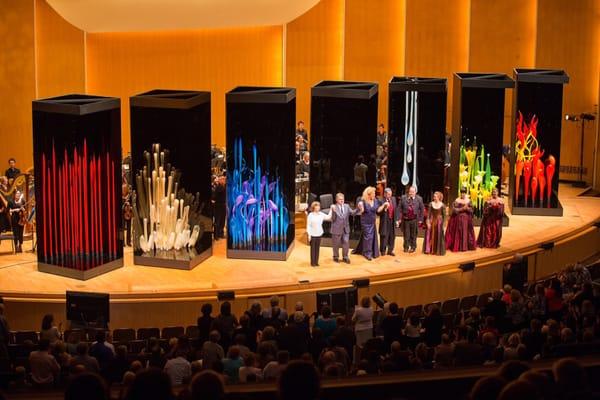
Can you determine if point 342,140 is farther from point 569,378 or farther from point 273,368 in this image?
point 569,378

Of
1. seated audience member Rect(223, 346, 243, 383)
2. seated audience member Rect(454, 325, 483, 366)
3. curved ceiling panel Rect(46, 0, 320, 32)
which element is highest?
curved ceiling panel Rect(46, 0, 320, 32)

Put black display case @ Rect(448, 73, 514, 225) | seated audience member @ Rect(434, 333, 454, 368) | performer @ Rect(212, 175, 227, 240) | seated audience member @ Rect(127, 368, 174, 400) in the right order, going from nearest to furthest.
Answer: seated audience member @ Rect(127, 368, 174, 400), seated audience member @ Rect(434, 333, 454, 368), performer @ Rect(212, 175, 227, 240), black display case @ Rect(448, 73, 514, 225)

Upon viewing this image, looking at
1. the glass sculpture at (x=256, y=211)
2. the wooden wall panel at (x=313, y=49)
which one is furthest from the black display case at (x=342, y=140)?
the wooden wall panel at (x=313, y=49)

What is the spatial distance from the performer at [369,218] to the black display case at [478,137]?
2174 mm

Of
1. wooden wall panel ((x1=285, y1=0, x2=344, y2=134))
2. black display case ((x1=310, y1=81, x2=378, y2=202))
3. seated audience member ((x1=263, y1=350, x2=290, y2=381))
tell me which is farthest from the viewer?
wooden wall panel ((x1=285, y1=0, x2=344, y2=134))

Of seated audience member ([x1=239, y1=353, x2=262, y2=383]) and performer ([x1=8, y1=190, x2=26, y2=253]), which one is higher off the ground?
performer ([x1=8, y1=190, x2=26, y2=253])

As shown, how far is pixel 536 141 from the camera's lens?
16328mm

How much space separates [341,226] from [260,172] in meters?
1.29

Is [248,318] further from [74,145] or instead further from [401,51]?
[401,51]

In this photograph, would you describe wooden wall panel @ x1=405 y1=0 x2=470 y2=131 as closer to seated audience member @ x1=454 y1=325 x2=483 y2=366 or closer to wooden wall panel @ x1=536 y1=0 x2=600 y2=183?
wooden wall panel @ x1=536 y1=0 x2=600 y2=183

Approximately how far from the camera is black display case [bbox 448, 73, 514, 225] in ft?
51.5

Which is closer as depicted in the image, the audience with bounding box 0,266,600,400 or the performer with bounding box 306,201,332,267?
the audience with bounding box 0,266,600,400

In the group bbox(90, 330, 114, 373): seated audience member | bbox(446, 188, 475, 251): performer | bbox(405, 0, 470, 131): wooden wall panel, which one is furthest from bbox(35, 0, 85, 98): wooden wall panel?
bbox(90, 330, 114, 373): seated audience member

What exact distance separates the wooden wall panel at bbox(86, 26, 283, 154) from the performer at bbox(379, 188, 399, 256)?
786 centimetres
